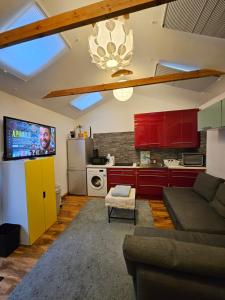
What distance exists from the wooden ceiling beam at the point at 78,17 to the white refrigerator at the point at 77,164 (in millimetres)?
2942

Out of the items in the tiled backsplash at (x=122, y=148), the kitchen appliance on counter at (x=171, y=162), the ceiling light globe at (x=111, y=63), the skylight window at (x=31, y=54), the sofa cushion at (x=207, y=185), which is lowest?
the sofa cushion at (x=207, y=185)

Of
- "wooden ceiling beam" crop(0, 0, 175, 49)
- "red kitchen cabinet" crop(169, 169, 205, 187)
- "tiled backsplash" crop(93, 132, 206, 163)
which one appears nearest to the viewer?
"wooden ceiling beam" crop(0, 0, 175, 49)

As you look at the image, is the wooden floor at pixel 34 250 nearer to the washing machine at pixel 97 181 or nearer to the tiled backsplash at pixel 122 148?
the washing machine at pixel 97 181

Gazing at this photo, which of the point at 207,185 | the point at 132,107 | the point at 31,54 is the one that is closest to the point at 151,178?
the point at 207,185

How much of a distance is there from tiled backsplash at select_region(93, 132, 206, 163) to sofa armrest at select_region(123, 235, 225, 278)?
3.42m

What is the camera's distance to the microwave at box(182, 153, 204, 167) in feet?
12.0

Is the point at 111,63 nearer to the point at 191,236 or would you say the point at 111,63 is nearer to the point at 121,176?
the point at 191,236

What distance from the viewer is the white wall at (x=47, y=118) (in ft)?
7.99

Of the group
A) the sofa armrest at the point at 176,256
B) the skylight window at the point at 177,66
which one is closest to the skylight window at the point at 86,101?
the skylight window at the point at 177,66

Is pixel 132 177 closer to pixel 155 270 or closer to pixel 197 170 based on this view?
pixel 197 170

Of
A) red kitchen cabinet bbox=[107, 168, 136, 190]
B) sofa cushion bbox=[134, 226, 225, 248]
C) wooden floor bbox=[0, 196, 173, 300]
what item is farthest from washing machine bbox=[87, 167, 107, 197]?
sofa cushion bbox=[134, 226, 225, 248]

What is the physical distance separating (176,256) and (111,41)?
1524 millimetres

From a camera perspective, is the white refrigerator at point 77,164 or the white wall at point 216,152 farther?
the white refrigerator at point 77,164

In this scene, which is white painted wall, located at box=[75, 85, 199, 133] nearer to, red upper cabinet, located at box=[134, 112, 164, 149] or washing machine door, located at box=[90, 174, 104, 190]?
red upper cabinet, located at box=[134, 112, 164, 149]
